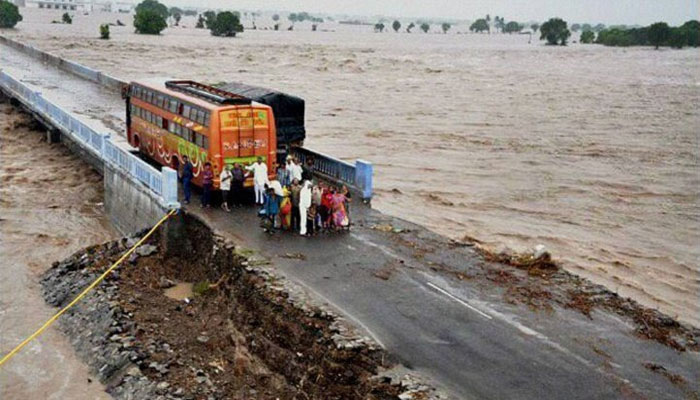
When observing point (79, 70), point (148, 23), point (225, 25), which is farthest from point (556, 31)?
point (79, 70)

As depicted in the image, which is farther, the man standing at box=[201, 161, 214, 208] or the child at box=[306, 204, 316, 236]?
the man standing at box=[201, 161, 214, 208]

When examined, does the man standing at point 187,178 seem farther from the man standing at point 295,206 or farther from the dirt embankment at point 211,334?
the man standing at point 295,206

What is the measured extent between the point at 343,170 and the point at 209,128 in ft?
13.5

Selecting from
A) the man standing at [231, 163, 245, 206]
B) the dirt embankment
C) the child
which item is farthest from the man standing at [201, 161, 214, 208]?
the child

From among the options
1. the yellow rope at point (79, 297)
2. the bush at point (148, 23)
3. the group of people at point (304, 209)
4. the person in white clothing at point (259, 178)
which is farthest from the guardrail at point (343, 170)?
the bush at point (148, 23)

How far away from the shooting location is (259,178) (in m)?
18.1

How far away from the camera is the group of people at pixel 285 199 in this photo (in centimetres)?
1669

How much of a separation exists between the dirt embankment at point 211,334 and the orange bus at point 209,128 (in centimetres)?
220

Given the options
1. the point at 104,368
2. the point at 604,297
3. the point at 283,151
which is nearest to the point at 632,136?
the point at 283,151

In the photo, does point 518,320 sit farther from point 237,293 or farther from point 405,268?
point 237,293

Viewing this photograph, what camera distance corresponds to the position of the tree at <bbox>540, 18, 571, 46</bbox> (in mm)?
146125

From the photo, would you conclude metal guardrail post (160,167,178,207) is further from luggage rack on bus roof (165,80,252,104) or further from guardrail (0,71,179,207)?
luggage rack on bus roof (165,80,252,104)

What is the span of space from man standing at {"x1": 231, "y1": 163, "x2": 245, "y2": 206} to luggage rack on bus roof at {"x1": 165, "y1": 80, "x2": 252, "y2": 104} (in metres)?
1.61

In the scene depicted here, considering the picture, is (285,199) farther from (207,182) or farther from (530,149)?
(530,149)
